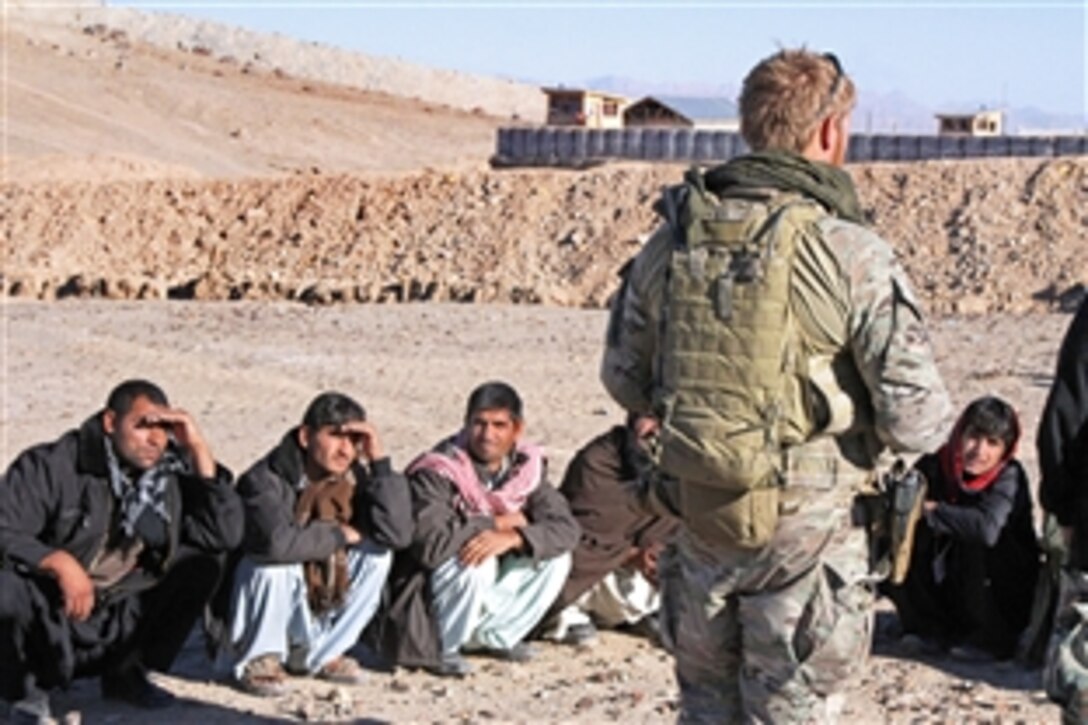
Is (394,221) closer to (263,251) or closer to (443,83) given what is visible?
(263,251)

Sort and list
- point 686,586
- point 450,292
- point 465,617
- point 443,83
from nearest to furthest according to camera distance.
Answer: point 686,586 < point 465,617 < point 450,292 < point 443,83

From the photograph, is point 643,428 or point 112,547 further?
point 643,428

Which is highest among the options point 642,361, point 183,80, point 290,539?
point 183,80

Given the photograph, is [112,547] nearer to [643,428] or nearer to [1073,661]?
[643,428]

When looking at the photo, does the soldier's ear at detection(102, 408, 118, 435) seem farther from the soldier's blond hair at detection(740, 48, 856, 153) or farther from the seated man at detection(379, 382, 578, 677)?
the soldier's blond hair at detection(740, 48, 856, 153)

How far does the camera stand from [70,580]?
5.33 m

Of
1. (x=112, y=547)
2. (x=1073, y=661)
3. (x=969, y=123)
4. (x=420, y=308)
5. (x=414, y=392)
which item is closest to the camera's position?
(x=1073, y=661)

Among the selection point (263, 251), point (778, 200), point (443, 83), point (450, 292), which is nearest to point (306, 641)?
point (778, 200)

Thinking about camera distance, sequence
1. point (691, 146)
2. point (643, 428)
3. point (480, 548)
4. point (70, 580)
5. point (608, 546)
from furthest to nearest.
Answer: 1. point (691, 146)
2. point (608, 546)
3. point (643, 428)
4. point (480, 548)
5. point (70, 580)

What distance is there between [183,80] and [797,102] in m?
51.4

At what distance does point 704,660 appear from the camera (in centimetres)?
376

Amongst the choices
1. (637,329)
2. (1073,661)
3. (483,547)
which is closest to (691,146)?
(483,547)

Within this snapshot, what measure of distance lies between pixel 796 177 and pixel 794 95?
0.49 feet

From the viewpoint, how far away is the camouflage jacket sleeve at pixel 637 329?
375 cm
